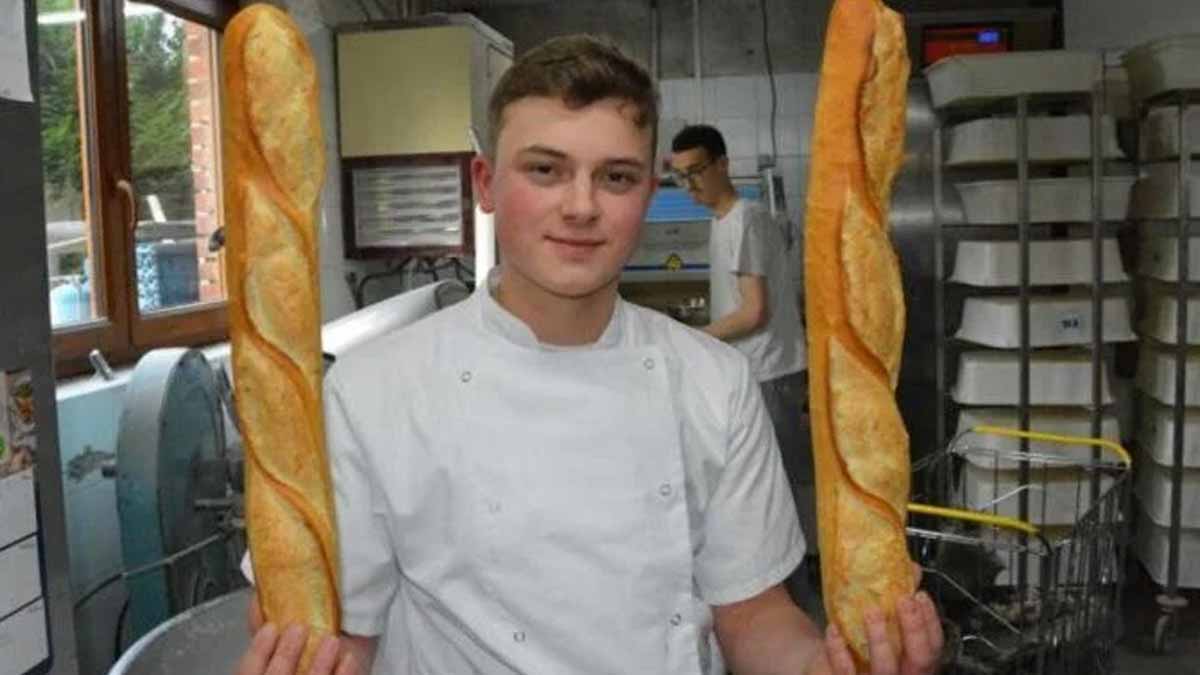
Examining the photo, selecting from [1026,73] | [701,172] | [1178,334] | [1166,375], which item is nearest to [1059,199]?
[1026,73]

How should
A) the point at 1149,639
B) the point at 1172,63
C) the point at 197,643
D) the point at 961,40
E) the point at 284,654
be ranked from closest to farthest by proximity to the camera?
the point at 284,654 → the point at 197,643 → the point at 1172,63 → the point at 1149,639 → the point at 961,40

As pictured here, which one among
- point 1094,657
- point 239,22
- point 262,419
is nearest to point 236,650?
point 262,419

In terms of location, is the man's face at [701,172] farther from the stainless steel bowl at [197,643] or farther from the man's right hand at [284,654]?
the man's right hand at [284,654]

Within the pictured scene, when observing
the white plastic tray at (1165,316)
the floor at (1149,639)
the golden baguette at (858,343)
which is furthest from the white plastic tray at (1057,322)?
the golden baguette at (858,343)

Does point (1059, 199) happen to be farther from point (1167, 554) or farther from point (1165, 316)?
point (1167, 554)

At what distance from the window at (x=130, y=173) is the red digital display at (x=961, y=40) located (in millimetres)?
3336

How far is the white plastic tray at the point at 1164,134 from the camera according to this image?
3.08 meters

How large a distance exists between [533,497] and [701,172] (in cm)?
223

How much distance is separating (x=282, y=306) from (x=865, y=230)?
52cm

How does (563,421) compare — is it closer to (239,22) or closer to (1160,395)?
(239,22)

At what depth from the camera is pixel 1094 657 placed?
2.36 m

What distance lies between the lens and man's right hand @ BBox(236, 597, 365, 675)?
32.5 inches

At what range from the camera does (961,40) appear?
16.4 ft

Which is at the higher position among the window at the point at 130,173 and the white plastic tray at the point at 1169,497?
the window at the point at 130,173
